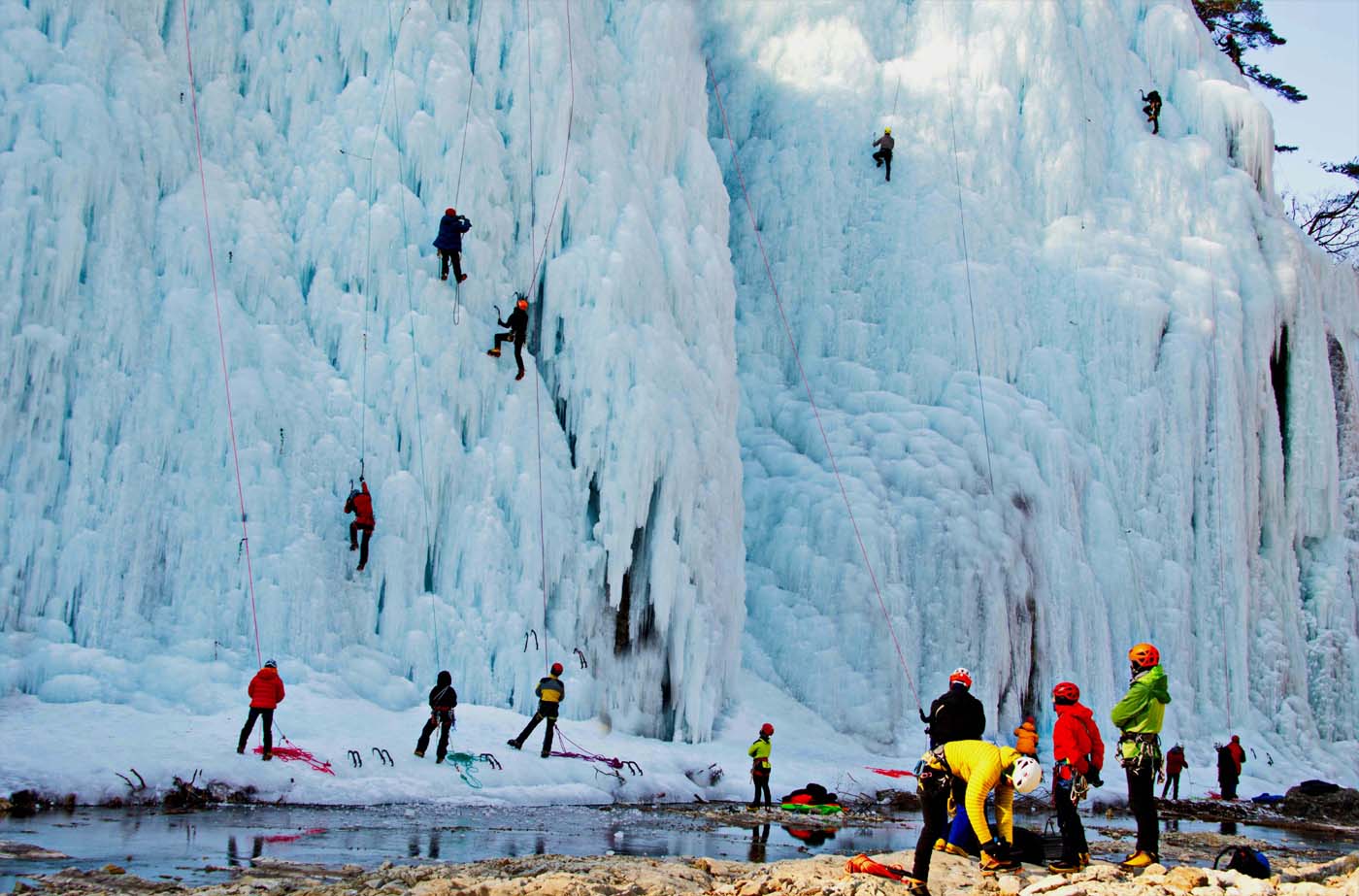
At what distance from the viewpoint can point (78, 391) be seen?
15430mm

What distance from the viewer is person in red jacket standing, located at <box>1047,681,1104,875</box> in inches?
364

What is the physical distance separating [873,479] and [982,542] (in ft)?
6.76

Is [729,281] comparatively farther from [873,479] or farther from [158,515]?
[158,515]

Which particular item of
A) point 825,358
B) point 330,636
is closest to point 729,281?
point 825,358

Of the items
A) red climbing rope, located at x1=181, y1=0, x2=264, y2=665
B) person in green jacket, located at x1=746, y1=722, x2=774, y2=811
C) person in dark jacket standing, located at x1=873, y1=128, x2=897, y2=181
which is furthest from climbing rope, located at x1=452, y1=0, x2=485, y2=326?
person in dark jacket standing, located at x1=873, y1=128, x2=897, y2=181

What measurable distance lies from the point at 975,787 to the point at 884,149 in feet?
63.5

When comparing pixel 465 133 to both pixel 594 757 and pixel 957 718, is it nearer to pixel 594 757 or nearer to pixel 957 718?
pixel 594 757

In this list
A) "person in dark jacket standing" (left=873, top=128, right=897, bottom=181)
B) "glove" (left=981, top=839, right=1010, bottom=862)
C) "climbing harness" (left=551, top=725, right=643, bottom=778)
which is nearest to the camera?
"glove" (left=981, top=839, right=1010, bottom=862)

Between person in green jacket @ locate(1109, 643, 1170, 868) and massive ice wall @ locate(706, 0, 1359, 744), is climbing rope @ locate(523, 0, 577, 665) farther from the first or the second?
person in green jacket @ locate(1109, 643, 1170, 868)

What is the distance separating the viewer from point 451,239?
58.9 feet

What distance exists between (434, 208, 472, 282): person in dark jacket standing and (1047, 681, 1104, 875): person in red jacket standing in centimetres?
1079

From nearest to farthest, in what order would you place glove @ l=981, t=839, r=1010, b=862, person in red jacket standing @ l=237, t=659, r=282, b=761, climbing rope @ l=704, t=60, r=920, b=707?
1. glove @ l=981, t=839, r=1010, b=862
2. person in red jacket standing @ l=237, t=659, r=282, b=761
3. climbing rope @ l=704, t=60, r=920, b=707

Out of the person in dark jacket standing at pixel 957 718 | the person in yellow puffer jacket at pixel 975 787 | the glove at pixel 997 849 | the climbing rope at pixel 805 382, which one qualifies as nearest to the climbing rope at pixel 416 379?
the climbing rope at pixel 805 382

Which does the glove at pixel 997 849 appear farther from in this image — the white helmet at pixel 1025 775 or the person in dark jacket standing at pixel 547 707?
the person in dark jacket standing at pixel 547 707
